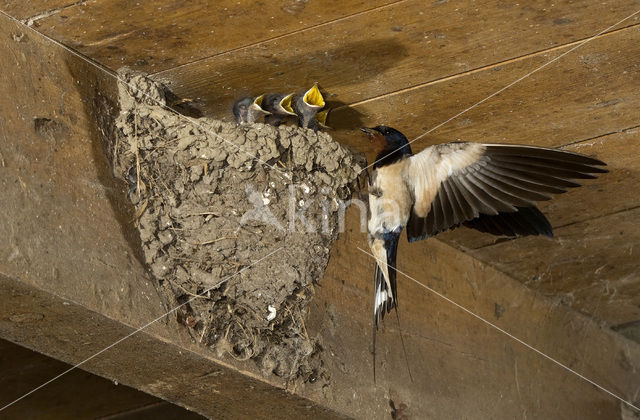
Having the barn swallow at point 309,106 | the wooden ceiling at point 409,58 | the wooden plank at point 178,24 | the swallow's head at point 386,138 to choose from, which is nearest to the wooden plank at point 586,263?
the wooden ceiling at point 409,58

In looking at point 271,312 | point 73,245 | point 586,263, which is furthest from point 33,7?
point 586,263

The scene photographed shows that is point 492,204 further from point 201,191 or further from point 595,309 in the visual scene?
point 595,309

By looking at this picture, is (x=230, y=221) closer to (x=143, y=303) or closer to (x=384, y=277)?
(x=143, y=303)

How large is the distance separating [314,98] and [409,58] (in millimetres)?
283

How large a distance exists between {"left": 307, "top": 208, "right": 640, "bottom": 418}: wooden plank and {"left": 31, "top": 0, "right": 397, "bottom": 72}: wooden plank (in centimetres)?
69

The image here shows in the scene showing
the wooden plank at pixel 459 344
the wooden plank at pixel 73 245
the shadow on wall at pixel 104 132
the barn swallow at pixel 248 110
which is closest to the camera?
the wooden plank at pixel 73 245

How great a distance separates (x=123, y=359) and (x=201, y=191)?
44 cm

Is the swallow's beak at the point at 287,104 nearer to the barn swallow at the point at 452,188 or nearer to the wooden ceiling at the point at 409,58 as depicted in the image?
the wooden ceiling at the point at 409,58

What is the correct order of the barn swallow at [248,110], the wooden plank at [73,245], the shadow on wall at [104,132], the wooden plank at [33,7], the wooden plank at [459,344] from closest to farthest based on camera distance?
1. the wooden plank at [73,245]
2. the wooden plank at [33,7]
3. the shadow on wall at [104,132]
4. the barn swallow at [248,110]
5. the wooden plank at [459,344]

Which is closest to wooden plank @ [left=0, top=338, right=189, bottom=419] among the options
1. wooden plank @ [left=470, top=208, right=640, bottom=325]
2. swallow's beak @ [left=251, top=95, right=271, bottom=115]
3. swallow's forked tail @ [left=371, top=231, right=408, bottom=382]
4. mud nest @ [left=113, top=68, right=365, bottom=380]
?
mud nest @ [left=113, top=68, right=365, bottom=380]

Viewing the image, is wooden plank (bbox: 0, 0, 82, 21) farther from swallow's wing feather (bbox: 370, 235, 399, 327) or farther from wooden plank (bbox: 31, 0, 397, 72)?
swallow's wing feather (bbox: 370, 235, 399, 327)

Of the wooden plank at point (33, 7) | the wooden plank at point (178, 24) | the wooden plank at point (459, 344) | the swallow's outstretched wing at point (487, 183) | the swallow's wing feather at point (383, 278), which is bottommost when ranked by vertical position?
the wooden plank at point (459, 344)

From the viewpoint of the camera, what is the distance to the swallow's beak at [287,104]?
2.39 m

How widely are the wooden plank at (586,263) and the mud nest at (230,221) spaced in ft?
2.96
